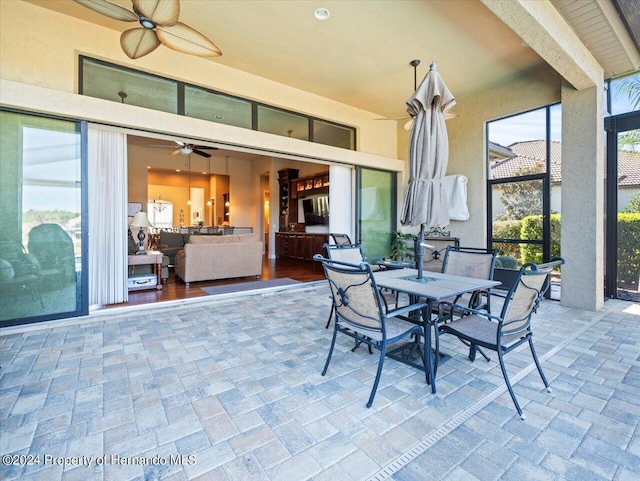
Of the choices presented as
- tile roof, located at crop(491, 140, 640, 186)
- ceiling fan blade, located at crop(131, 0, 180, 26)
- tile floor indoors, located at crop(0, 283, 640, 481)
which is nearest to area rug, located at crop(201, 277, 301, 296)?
tile floor indoors, located at crop(0, 283, 640, 481)

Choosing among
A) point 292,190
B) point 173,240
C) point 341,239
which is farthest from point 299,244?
point 341,239

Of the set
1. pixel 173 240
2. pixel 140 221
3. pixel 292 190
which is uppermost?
pixel 292 190

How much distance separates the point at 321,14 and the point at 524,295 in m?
3.55

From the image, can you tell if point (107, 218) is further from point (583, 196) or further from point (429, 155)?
point (583, 196)

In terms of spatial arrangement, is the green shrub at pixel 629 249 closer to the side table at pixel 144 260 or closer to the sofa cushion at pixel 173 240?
the side table at pixel 144 260

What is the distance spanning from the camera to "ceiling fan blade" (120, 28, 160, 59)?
283 centimetres

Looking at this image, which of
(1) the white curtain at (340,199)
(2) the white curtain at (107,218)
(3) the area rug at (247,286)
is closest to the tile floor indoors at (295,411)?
(2) the white curtain at (107,218)

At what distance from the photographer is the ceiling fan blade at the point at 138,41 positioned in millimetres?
2832

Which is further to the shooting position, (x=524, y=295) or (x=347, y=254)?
(x=347, y=254)

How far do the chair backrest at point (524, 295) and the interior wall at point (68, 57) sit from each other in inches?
181

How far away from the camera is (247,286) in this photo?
5492 mm

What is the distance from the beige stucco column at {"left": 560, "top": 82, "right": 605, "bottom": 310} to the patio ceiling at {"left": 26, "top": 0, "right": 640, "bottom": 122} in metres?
0.64

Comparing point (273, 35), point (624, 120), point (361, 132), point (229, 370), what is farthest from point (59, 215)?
point (624, 120)

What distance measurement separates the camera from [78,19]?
3.57 m
